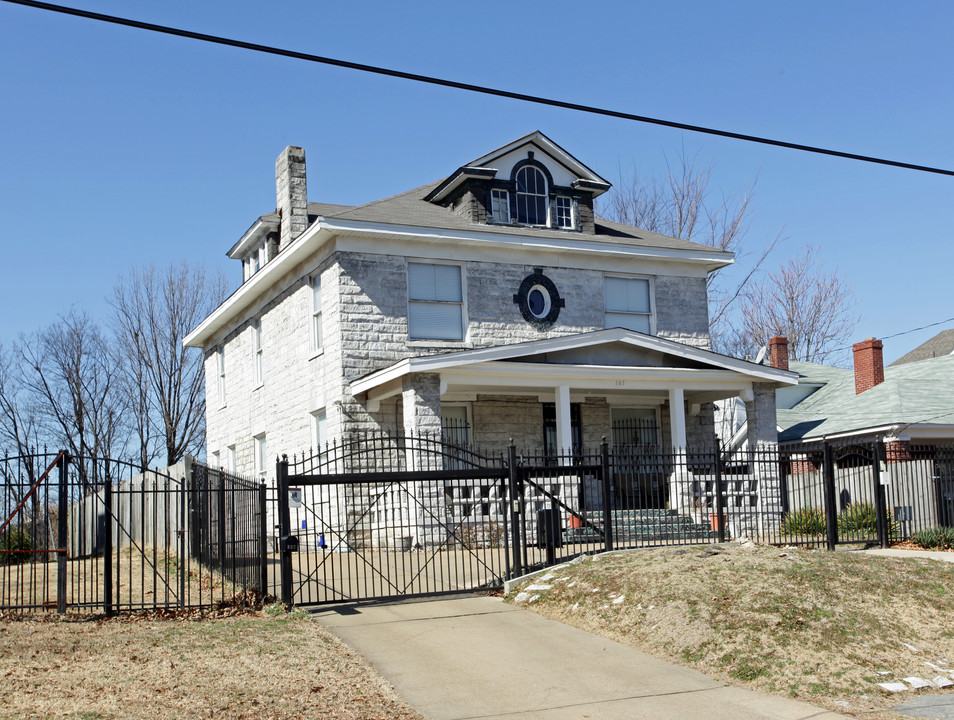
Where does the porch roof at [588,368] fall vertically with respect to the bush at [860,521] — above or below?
above

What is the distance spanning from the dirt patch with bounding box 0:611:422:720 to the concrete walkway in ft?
1.36

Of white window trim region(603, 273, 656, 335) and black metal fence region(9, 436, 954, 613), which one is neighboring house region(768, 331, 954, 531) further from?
white window trim region(603, 273, 656, 335)

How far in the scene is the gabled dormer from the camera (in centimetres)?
2256

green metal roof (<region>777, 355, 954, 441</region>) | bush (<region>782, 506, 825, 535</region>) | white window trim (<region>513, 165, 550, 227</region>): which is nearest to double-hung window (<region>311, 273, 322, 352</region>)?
white window trim (<region>513, 165, 550, 227</region>)

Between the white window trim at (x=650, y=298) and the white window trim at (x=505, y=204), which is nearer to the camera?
the white window trim at (x=505, y=204)

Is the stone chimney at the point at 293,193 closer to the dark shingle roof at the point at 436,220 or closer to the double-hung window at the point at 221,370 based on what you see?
the dark shingle roof at the point at 436,220

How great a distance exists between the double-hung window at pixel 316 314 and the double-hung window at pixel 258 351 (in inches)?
149

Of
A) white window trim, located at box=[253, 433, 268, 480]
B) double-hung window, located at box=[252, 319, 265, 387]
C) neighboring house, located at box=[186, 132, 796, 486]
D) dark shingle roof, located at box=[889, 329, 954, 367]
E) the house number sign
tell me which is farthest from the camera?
dark shingle roof, located at box=[889, 329, 954, 367]

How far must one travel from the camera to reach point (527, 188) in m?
23.2

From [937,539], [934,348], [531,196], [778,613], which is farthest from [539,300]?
[934,348]

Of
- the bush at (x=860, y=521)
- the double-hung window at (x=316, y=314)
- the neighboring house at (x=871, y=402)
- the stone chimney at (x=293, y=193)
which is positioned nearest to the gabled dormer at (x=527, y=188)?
the stone chimney at (x=293, y=193)

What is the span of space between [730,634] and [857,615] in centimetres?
163

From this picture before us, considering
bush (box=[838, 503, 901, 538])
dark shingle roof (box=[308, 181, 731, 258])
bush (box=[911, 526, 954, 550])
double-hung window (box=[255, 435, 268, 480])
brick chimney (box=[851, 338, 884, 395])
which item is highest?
dark shingle roof (box=[308, 181, 731, 258])

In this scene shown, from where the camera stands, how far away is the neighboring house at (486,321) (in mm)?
20156
